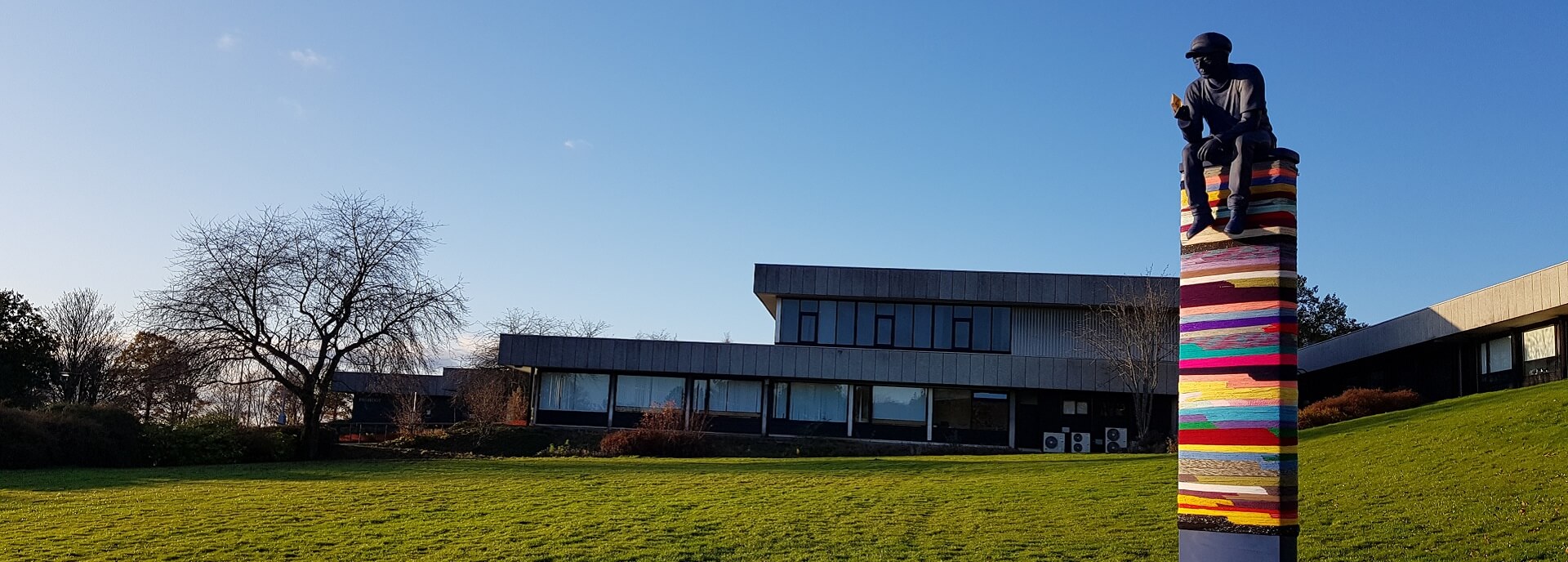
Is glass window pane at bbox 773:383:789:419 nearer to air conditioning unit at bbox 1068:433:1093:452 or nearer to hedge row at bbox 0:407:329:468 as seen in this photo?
air conditioning unit at bbox 1068:433:1093:452

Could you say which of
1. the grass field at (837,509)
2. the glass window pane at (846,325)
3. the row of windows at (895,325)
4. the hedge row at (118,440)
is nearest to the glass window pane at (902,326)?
the row of windows at (895,325)

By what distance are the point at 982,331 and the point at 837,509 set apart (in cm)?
2480

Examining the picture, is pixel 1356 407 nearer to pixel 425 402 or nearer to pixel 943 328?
pixel 943 328

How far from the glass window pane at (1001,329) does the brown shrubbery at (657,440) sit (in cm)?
1139

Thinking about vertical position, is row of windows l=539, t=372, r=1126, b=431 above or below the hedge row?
above

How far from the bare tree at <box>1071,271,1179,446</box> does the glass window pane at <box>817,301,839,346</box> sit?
816 cm

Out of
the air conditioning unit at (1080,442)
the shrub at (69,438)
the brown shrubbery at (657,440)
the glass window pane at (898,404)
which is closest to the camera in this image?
the shrub at (69,438)

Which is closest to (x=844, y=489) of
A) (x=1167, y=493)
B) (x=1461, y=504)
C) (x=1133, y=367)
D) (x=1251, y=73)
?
(x=1167, y=493)

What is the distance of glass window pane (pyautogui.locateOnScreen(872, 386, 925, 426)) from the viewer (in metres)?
41.2

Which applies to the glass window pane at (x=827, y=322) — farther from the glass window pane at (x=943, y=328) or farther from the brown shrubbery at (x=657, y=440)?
the brown shrubbery at (x=657, y=440)

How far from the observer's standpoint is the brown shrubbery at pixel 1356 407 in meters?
30.0

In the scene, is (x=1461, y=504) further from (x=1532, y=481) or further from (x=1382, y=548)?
(x=1382, y=548)

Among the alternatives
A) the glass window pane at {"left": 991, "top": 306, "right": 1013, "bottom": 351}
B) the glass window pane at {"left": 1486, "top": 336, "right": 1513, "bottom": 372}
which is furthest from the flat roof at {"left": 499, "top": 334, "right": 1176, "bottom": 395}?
the glass window pane at {"left": 1486, "top": 336, "right": 1513, "bottom": 372}

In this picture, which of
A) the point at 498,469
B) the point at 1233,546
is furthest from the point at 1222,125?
the point at 498,469
